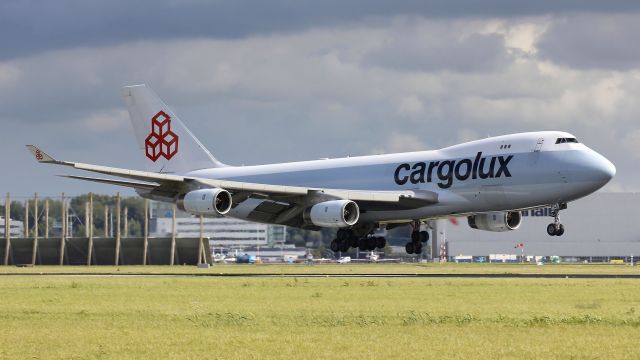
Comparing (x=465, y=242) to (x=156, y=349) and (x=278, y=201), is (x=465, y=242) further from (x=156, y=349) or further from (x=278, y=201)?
(x=156, y=349)

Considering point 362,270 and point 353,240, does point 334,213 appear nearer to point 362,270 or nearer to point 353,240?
point 353,240

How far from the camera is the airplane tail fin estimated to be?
3455 inches

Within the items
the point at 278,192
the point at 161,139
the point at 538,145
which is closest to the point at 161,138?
the point at 161,139

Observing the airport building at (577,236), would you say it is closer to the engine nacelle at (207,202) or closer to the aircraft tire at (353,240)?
the aircraft tire at (353,240)

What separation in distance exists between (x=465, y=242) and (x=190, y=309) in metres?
143

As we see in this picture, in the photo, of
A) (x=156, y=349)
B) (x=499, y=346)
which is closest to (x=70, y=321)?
(x=156, y=349)

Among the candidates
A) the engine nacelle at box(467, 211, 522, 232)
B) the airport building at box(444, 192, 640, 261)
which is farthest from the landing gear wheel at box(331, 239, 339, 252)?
the airport building at box(444, 192, 640, 261)

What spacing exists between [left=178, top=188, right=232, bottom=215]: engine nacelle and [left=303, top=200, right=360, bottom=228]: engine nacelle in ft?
18.6

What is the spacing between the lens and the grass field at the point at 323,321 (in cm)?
2919

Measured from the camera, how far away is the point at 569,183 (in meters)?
67.1

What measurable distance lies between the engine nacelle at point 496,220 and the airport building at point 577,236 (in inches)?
4139

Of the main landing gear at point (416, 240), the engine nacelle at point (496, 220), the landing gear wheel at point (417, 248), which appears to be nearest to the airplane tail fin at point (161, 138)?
the main landing gear at point (416, 240)

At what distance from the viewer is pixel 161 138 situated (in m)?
88.1

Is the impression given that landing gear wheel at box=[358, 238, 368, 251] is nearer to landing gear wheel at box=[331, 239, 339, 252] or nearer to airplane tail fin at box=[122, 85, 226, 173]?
landing gear wheel at box=[331, 239, 339, 252]
